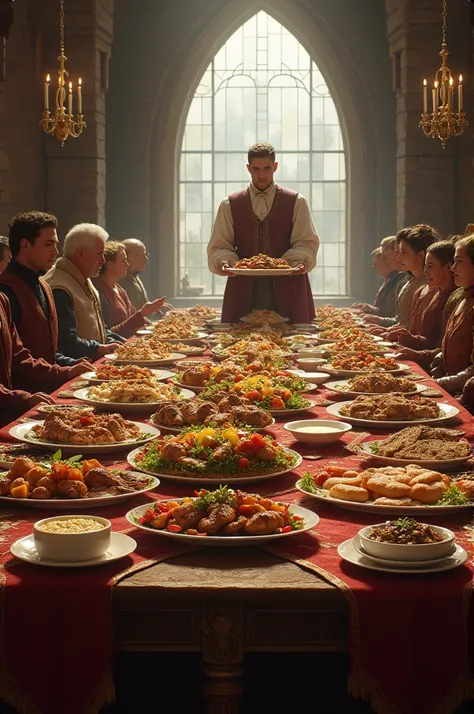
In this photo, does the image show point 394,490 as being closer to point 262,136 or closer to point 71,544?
point 71,544

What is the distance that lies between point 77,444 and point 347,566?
1.26 meters

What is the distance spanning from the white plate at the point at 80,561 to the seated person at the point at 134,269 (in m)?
7.45

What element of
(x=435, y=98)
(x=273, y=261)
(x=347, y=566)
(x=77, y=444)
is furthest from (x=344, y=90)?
(x=347, y=566)

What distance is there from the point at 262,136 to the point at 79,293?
9630 mm

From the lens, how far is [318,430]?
11.8 feet

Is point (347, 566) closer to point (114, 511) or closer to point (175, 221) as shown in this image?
point (114, 511)

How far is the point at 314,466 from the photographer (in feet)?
10.8

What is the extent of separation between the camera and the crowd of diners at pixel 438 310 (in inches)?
221

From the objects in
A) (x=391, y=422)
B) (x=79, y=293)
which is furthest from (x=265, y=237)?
(x=391, y=422)

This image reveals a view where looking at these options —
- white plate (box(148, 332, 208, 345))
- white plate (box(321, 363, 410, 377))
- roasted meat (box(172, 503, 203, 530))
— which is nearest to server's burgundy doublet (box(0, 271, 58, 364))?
white plate (box(148, 332, 208, 345))

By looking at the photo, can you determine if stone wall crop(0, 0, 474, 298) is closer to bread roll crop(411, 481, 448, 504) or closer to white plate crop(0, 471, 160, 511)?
white plate crop(0, 471, 160, 511)

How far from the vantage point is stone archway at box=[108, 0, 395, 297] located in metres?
14.8

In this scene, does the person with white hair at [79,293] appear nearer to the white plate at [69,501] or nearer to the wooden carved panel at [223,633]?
the white plate at [69,501]

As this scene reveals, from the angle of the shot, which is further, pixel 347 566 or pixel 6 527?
pixel 6 527
